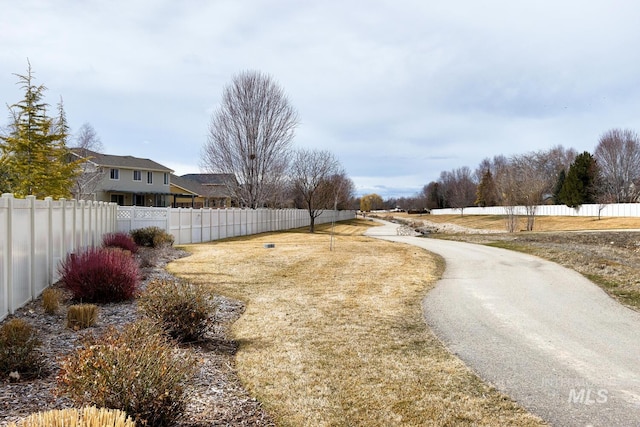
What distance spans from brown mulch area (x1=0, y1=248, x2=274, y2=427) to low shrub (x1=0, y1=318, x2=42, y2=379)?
11cm

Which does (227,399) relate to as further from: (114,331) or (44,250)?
(44,250)

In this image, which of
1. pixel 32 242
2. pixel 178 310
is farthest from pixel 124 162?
pixel 178 310

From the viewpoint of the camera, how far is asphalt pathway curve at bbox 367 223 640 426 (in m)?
4.36

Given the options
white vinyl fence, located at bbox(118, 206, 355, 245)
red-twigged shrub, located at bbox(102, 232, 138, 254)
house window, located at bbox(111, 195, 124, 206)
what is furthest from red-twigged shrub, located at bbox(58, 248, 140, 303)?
house window, located at bbox(111, 195, 124, 206)

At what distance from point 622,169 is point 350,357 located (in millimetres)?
70249

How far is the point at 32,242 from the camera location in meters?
7.92

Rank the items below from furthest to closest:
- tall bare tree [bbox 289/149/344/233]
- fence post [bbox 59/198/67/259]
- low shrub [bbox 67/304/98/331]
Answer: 1. tall bare tree [bbox 289/149/344/233]
2. fence post [bbox 59/198/67/259]
3. low shrub [bbox 67/304/98/331]

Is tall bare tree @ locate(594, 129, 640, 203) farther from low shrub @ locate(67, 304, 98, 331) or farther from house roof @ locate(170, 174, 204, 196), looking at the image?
low shrub @ locate(67, 304, 98, 331)

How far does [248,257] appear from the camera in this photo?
1605cm

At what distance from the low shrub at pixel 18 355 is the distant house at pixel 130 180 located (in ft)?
129

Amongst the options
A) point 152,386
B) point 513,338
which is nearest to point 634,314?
point 513,338

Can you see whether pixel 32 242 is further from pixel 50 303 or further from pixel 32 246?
pixel 50 303

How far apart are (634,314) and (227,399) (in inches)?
307

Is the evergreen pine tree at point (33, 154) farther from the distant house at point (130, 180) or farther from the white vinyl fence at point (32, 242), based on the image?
the distant house at point (130, 180)
